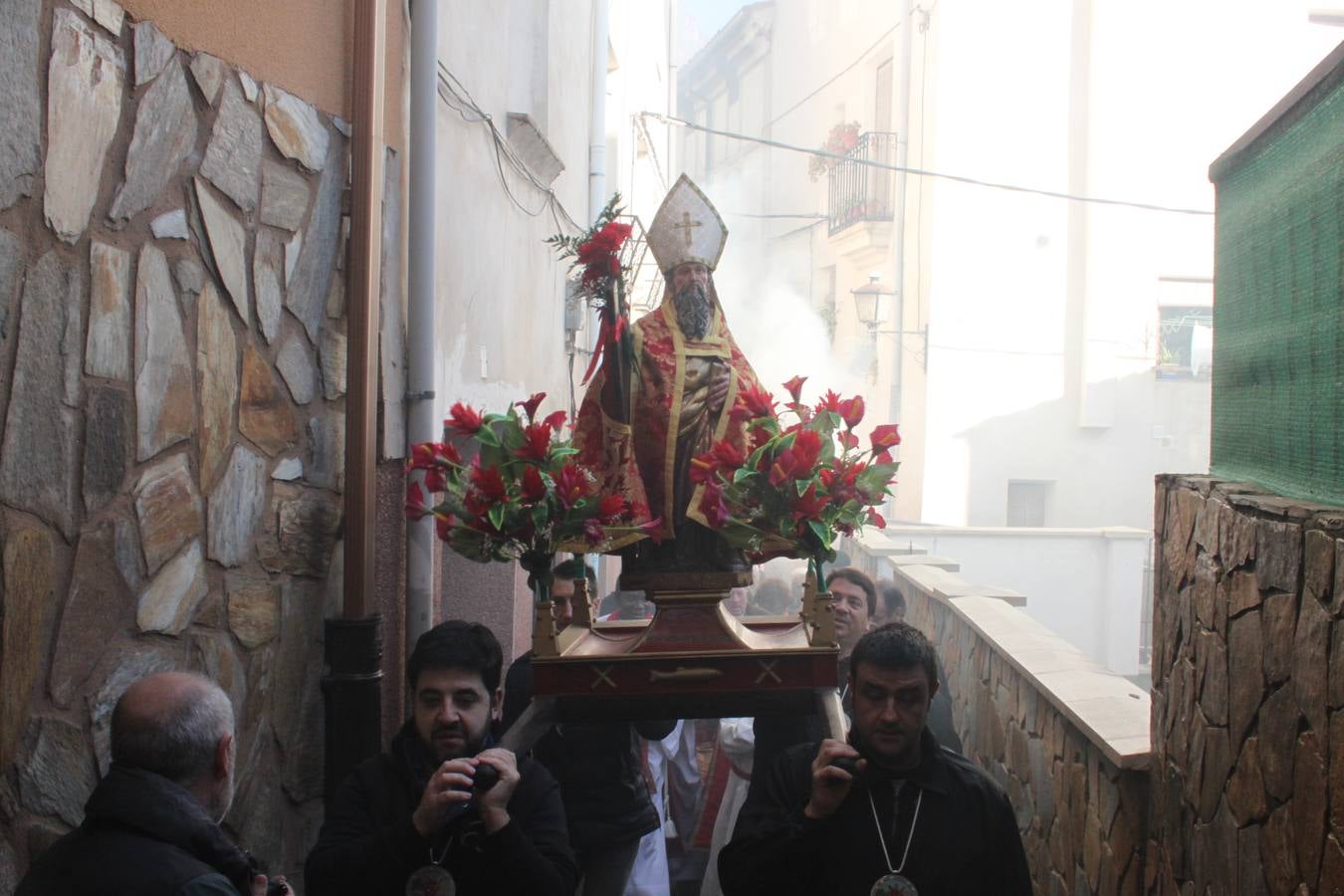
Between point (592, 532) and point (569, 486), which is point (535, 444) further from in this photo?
point (592, 532)

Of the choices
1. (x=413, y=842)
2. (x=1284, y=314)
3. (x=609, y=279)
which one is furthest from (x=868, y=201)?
(x=413, y=842)

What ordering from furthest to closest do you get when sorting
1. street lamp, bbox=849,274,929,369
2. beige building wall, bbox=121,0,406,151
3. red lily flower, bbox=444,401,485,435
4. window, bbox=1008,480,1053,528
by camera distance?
window, bbox=1008,480,1053,528
street lamp, bbox=849,274,929,369
red lily flower, bbox=444,401,485,435
beige building wall, bbox=121,0,406,151

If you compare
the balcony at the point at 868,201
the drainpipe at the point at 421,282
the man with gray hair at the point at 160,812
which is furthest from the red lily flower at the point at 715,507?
the balcony at the point at 868,201

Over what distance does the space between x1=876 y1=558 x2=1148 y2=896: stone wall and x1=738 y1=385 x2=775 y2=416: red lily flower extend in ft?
4.59

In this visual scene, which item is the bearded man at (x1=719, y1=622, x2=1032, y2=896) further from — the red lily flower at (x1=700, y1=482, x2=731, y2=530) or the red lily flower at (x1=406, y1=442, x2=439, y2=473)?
the red lily flower at (x1=406, y1=442, x2=439, y2=473)

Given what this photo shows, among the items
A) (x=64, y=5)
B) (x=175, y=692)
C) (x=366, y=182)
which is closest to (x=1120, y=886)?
(x=175, y=692)

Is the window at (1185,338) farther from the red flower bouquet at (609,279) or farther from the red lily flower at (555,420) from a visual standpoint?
the red lily flower at (555,420)

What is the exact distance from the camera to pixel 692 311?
456 cm

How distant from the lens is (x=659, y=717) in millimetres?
4156

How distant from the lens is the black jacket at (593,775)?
4.36 meters

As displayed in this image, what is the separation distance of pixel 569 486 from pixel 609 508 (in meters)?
0.16

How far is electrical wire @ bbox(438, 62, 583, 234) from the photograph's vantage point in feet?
19.0

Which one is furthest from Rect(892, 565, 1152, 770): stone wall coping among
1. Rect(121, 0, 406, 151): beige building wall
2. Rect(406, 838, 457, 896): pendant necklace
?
Rect(121, 0, 406, 151): beige building wall

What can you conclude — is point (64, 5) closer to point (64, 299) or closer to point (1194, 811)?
point (64, 299)
